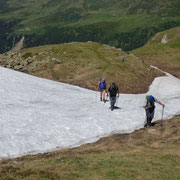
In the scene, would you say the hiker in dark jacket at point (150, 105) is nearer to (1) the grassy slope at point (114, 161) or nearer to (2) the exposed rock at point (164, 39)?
(1) the grassy slope at point (114, 161)

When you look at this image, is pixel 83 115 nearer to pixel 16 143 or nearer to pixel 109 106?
pixel 109 106

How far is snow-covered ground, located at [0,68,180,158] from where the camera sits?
20188 millimetres

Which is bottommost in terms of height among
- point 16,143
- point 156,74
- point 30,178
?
point 16,143

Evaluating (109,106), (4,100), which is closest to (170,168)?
(109,106)

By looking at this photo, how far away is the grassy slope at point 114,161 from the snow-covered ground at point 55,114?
71.3 inches

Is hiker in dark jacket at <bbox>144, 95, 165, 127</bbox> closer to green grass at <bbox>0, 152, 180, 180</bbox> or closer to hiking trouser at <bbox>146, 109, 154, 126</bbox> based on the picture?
hiking trouser at <bbox>146, 109, 154, 126</bbox>

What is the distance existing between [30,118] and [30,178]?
13672mm

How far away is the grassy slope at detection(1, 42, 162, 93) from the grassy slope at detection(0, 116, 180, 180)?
73.4 ft

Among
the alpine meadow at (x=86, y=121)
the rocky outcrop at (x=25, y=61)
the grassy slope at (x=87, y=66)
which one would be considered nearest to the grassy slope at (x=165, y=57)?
the grassy slope at (x=87, y=66)

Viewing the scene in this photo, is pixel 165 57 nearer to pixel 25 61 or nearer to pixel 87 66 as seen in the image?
pixel 87 66

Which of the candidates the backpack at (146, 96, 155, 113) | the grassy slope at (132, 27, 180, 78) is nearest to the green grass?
the backpack at (146, 96, 155, 113)

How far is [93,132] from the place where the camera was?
22781 millimetres

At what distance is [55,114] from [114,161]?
12.7 meters

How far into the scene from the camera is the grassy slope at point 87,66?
45.9 m
